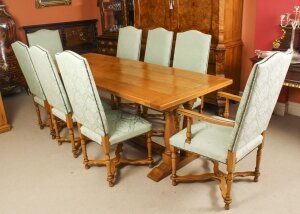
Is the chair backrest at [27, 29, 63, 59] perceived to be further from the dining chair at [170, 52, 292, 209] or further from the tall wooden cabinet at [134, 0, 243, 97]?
the dining chair at [170, 52, 292, 209]

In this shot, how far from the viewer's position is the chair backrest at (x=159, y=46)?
322 centimetres

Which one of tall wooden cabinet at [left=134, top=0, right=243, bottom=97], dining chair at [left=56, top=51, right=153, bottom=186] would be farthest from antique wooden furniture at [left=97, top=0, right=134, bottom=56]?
dining chair at [left=56, top=51, right=153, bottom=186]

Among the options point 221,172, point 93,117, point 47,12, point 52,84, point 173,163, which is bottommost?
point 221,172

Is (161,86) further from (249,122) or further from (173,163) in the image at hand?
(249,122)

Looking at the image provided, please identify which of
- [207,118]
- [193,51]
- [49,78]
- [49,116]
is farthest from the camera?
[49,116]

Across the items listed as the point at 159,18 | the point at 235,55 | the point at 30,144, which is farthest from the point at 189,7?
the point at 30,144

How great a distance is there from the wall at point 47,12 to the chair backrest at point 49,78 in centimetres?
239

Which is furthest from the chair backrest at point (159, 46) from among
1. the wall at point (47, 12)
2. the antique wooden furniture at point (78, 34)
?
the wall at point (47, 12)

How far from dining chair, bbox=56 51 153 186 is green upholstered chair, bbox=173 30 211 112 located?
71 cm

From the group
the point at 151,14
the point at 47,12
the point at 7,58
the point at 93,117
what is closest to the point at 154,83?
the point at 93,117

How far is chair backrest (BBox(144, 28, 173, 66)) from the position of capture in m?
3.22

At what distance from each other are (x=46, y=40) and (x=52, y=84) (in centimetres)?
162

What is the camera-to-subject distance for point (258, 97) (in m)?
1.73

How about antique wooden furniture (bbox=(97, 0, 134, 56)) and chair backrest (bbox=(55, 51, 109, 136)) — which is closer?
chair backrest (bbox=(55, 51, 109, 136))
